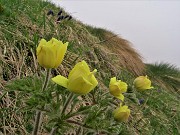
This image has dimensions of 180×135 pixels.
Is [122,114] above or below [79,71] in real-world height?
below

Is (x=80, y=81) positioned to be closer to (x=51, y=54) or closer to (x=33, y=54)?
(x=51, y=54)

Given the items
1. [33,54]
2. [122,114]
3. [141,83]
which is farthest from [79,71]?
[33,54]

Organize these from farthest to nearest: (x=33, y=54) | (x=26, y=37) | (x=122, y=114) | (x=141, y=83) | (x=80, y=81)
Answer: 1. (x=26, y=37)
2. (x=33, y=54)
3. (x=141, y=83)
4. (x=122, y=114)
5. (x=80, y=81)

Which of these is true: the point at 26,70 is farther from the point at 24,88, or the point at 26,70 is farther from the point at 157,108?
the point at 157,108

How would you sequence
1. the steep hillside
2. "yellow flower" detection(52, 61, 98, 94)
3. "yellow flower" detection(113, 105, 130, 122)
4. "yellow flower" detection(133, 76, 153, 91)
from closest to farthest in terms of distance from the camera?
"yellow flower" detection(52, 61, 98, 94) → "yellow flower" detection(113, 105, 130, 122) → "yellow flower" detection(133, 76, 153, 91) → the steep hillside

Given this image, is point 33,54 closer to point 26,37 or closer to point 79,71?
point 26,37

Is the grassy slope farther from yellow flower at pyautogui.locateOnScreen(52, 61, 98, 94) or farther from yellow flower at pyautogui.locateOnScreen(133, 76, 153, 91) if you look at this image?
yellow flower at pyautogui.locateOnScreen(52, 61, 98, 94)

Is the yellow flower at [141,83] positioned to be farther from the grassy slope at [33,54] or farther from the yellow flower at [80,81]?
the yellow flower at [80,81]

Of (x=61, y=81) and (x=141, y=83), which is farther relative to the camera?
(x=141, y=83)

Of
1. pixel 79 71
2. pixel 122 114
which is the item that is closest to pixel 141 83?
pixel 122 114

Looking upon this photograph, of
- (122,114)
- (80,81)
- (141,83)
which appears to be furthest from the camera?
(141,83)

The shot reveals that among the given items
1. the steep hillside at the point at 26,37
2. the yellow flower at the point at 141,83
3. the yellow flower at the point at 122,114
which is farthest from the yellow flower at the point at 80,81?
the steep hillside at the point at 26,37

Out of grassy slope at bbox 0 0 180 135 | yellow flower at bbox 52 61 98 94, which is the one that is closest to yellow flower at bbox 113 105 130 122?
grassy slope at bbox 0 0 180 135
